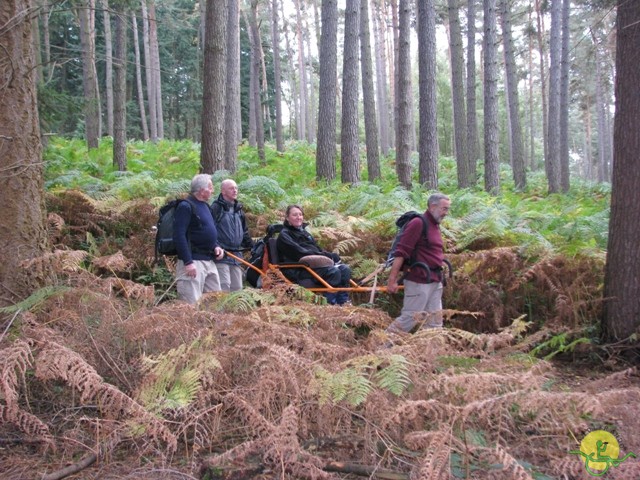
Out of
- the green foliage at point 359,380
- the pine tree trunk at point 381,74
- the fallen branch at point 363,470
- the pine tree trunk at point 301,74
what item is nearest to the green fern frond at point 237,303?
the green foliage at point 359,380

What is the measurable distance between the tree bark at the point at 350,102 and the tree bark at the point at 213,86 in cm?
448

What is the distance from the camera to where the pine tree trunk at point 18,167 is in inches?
193

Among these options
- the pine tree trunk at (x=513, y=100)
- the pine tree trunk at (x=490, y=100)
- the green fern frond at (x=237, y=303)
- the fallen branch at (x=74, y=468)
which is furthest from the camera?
the pine tree trunk at (x=513, y=100)

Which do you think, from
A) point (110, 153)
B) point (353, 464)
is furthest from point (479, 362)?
point (110, 153)

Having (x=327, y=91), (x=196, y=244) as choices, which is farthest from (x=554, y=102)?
(x=196, y=244)

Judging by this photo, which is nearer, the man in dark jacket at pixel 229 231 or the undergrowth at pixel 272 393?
the undergrowth at pixel 272 393

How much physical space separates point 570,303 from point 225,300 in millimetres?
3985

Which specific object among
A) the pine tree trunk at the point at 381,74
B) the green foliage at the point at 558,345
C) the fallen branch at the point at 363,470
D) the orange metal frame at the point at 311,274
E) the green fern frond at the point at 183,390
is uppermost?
the pine tree trunk at the point at 381,74

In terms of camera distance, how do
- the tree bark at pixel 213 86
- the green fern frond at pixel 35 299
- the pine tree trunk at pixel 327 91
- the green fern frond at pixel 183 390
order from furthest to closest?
the pine tree trunk at pixel 327 91, the tree bark at pixel 213 86, the green fern frond at pixel 35 299, the green fern frond at pixel 183 390

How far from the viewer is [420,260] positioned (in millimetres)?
5996

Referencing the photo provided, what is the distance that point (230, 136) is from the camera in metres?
16.8

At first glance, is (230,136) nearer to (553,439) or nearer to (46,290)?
(46,290)

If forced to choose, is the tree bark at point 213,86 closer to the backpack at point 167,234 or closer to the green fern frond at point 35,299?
the backpack at point 167,234

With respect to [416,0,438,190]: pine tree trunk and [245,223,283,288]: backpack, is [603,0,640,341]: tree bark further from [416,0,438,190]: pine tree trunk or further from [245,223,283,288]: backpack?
[416,0,438,190]: pine tree trunk
